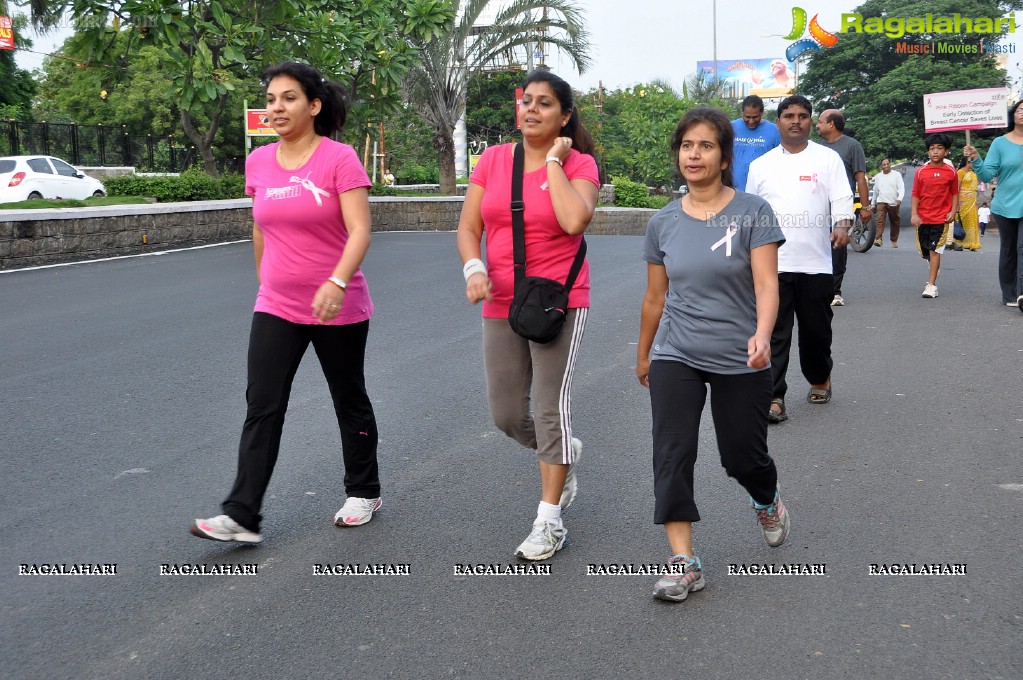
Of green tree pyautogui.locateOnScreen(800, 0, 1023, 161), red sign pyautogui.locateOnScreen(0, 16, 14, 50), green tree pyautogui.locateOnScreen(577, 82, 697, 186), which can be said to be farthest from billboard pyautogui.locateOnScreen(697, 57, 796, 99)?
red sign pyautogui.locateOnScreen(0, 16, 14, 50)

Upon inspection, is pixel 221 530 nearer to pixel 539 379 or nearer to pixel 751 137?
pixel 539 379

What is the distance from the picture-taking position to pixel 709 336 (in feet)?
12.9

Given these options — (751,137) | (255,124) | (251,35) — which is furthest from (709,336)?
(255,124)

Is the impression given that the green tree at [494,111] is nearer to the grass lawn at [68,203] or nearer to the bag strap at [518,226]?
the grass lawn at [68,203]

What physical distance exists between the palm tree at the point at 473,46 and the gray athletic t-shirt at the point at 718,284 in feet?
82.0

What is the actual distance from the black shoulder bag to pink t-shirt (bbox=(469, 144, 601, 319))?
3cm

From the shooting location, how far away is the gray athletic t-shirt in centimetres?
391

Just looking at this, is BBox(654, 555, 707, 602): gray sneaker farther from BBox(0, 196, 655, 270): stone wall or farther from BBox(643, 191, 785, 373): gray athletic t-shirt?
BBox(0, 196, 655, 270): stone wall

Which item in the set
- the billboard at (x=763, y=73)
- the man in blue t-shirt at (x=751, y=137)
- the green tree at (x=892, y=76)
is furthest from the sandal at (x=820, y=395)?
the billboard at (x=763, y=73)

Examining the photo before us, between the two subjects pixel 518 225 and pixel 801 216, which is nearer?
pixel 518 225

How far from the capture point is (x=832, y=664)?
3.33 metres

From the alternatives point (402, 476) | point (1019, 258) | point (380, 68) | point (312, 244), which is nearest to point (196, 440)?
point (402, 476)

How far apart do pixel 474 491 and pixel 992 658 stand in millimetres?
2364

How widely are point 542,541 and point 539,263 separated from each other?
3.36ft
